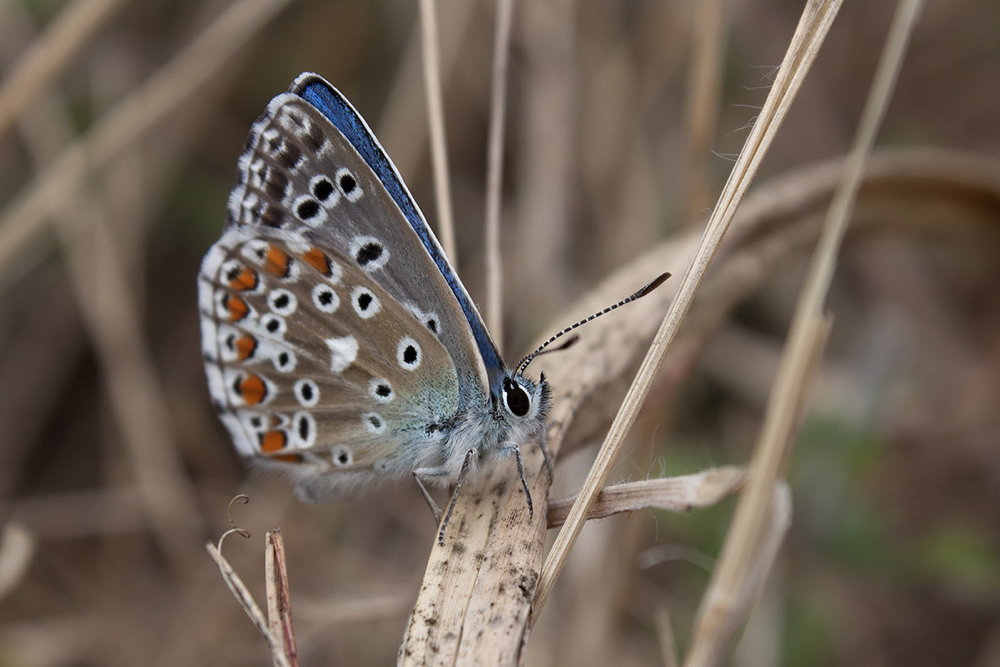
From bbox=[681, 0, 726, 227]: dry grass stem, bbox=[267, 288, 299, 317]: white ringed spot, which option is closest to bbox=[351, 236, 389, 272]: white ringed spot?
bbox=[267, 288, 299, 317]: white ringed spot

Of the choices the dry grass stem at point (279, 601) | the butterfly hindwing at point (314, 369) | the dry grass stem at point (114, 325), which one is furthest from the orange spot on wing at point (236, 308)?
the dry grass stem at point (114, 325)

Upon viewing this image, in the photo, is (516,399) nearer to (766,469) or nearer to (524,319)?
(766,469)

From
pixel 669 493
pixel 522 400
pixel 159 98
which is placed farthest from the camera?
pixel 159 98

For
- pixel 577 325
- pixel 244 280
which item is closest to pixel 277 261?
pixel 244 280

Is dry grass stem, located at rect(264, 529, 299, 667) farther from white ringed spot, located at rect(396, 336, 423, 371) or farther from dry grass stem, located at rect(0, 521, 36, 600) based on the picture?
dry grass stem, located at rect(0, 521, 36, 600)

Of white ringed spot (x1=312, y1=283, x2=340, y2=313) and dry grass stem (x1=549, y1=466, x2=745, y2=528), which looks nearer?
dry grass stem (x1=549, y1=466, x2=745, y2=528)

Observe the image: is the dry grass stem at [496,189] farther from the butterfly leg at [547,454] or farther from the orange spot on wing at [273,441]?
the orange spot on wing at [273,441]

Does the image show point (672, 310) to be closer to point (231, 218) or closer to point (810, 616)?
point (231, 218)
